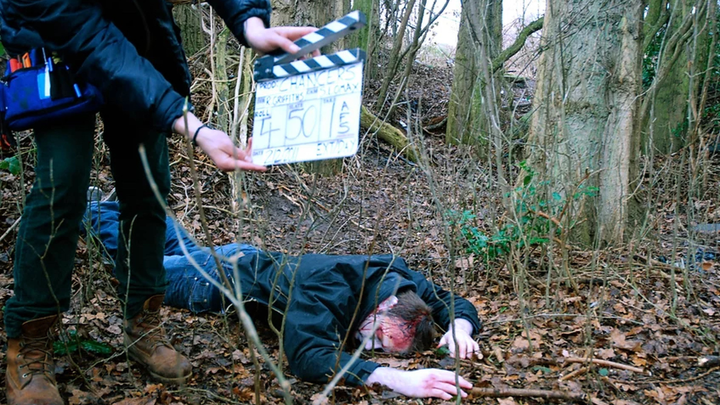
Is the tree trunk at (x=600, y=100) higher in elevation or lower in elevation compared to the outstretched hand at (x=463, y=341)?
higher

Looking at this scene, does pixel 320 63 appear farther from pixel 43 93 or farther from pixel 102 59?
pixel 43 93

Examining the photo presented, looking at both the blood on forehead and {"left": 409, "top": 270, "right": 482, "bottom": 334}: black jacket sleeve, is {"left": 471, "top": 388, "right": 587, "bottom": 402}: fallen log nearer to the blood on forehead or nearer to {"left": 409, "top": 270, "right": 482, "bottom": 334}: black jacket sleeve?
the blood on forehead

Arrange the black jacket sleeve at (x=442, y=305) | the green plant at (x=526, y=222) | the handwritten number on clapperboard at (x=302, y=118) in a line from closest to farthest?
the handwritten number on clapperboard at (x=302, y=118) < the black jacket sleeve at (x=442, y=305) < the green plant at (x=526, y=222)

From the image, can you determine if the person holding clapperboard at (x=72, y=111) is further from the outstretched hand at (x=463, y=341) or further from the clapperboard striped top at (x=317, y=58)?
the outstretched hand at (x=463, y=341)

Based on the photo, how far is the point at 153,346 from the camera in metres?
2.48

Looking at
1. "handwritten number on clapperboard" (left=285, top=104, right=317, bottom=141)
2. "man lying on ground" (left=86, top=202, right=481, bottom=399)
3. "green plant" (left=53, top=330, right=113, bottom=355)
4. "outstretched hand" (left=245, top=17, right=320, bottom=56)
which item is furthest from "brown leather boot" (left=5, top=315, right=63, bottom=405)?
"outstretched hand" (left=245, top=17, right=320, bottom=56)

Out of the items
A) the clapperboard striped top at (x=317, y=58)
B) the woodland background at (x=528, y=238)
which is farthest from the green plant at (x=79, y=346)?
the clapperboard striped top at (x=317, y=58)

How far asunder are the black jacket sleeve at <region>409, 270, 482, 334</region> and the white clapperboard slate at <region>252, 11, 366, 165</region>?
151 cm

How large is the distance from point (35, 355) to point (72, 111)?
971 mm

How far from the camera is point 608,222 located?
4258mm

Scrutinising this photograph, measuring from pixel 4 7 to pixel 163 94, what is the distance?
0.70 m

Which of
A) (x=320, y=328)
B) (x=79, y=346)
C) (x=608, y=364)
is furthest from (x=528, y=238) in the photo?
(x=79, y=346)

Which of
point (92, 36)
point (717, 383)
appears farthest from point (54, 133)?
point (717, 383)

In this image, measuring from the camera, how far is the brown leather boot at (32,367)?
6.70 ft
